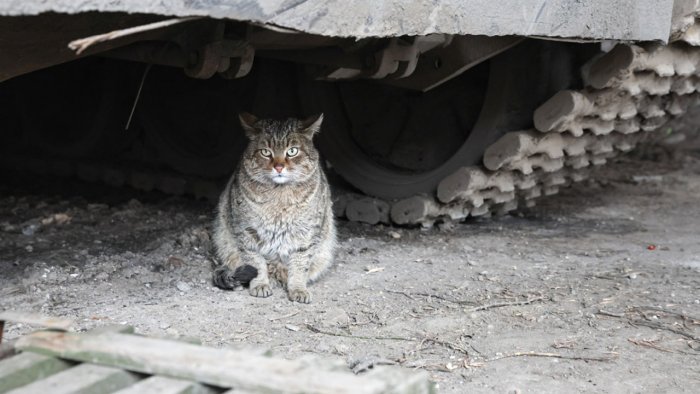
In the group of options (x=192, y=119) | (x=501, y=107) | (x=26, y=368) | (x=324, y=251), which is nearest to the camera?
(x=26, y=368)

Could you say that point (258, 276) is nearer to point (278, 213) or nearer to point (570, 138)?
point (278, 213)

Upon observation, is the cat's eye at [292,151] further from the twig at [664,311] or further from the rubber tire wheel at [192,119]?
the rubber tire wheel at [192,119]

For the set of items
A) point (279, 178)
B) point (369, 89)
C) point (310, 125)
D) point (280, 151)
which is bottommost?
point (279, 178)

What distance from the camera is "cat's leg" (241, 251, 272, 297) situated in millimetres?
3742

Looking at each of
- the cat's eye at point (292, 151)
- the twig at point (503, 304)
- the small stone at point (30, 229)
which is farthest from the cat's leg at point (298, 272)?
the small stone at point (30, 229)

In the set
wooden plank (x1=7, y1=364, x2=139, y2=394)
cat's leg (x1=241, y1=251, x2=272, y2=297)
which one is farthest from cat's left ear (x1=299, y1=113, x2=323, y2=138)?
wooden plank (x1=7, y1=364, x2=139, y2=394)

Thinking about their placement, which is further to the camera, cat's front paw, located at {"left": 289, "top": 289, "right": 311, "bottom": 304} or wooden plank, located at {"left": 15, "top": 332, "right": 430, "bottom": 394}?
cat's front paw, located at {"left": 289, "top": 289, "right": 311, "bottom": 304}

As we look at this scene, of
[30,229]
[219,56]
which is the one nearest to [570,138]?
[219,56]

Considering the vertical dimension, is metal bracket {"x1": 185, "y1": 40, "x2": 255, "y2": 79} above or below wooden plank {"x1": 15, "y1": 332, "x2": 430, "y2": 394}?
above

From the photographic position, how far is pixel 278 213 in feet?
12.9

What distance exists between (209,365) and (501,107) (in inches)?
116

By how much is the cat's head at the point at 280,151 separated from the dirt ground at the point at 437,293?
467 millimetres

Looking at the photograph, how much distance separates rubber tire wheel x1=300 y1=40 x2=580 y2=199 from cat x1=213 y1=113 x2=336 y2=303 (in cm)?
86

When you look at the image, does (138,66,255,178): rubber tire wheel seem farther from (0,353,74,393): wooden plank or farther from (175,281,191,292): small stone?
(0,353,74,393): wooden plank
